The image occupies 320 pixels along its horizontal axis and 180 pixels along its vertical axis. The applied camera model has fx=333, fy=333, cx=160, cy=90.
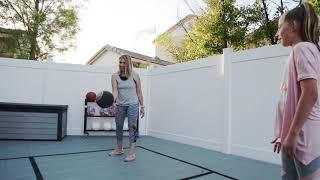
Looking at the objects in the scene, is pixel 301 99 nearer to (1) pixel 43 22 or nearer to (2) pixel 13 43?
(1) pixel 43 22

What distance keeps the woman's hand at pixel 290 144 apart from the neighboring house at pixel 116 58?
1678cm

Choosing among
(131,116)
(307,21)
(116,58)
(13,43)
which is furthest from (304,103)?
(116,58)

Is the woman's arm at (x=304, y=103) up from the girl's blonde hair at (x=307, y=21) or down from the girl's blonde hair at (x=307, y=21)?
down

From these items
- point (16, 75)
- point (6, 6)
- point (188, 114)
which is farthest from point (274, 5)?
A: point (6, 6)

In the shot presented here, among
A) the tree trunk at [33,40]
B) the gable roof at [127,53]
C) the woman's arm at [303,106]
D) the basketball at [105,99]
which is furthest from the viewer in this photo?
the gable roof at [127,53]

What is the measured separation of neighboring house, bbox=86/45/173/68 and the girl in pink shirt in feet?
54.7

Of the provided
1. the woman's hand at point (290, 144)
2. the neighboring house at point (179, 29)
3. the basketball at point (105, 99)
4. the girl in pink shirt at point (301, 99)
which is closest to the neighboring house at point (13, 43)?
the neighboring house at point (179, 29)

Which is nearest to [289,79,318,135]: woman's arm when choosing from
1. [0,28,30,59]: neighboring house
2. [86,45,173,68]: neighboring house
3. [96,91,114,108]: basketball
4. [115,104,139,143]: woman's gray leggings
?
[115,104,139,143]: woman's gray leggings

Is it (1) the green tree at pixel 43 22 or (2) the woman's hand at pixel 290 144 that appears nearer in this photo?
(2) the woman's hand at pixel 290 144

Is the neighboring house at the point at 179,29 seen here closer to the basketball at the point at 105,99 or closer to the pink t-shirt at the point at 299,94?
the basketball at the point at 105,99

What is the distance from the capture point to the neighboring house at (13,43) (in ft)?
49.0

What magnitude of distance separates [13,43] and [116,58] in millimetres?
7187

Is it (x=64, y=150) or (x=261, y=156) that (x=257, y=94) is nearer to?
(x=261, y=156)

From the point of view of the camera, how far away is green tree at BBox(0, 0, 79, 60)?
15.1 meters
